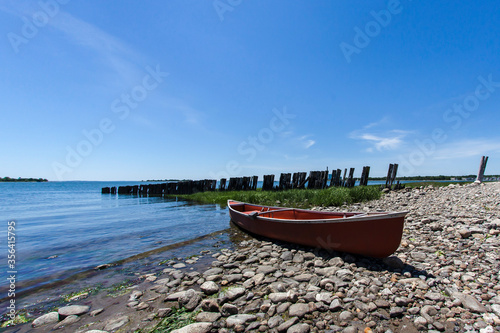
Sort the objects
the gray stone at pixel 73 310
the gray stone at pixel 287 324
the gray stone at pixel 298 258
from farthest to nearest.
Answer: the gray stone at pixel 298 258 < the gray stone at pixel 73 310 < the gray stone at pixel 287 324

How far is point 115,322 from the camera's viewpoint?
4105 mm

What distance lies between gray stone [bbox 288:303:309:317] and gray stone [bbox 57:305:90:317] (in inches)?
156

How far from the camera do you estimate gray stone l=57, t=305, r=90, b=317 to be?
4.48 m

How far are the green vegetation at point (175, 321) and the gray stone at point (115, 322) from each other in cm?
65

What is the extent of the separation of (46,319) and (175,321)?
8.30 ft

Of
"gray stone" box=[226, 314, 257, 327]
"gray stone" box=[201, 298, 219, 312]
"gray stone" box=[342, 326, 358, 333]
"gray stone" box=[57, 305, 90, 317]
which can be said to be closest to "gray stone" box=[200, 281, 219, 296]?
"gray stone" box=[201, 298, 219, 312]

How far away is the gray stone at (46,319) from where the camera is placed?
4.29 metres

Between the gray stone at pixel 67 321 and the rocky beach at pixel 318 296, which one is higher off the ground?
the rocky beach at pixel 318 296

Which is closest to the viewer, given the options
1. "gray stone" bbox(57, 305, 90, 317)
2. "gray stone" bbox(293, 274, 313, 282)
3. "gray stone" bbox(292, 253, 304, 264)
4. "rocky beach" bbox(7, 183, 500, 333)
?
"rocky beach" bbox(7, 183, 500, 333)

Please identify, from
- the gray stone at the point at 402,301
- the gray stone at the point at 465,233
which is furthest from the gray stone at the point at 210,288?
the gray stone at the point at 465,233

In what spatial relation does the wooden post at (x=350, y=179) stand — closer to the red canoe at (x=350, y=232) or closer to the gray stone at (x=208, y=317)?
the red canoe at (x=350, y=232)

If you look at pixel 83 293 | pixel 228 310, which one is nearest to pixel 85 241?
pixel 83 293

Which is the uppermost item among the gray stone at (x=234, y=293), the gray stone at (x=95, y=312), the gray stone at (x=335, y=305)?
the gray stone at (x=335, y=305)

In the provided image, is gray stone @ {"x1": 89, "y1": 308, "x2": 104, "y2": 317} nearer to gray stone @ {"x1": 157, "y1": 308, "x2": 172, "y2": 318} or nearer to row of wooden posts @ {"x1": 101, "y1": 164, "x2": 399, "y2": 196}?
gray stone @ {"x1": 157, "y1": 308, "x2": 172, "y2": 318}
